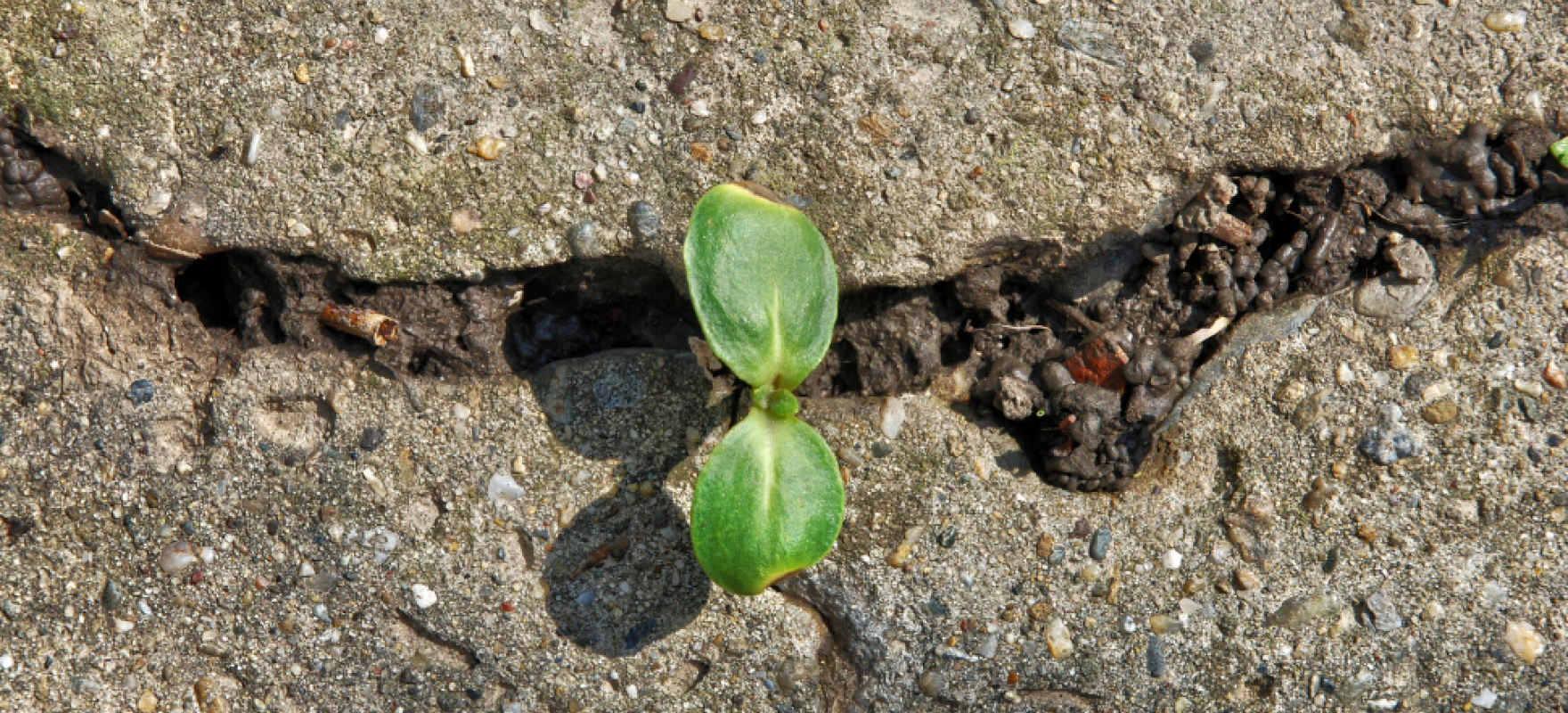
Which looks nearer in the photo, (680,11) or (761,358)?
(761,358)

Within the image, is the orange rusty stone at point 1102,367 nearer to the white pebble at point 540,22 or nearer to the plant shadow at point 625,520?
the plant shadow at point 625,520

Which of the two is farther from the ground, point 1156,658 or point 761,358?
point 761,358

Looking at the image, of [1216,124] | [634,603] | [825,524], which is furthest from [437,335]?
[1216,124]

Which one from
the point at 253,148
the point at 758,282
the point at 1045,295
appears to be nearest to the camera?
the point at 758,282

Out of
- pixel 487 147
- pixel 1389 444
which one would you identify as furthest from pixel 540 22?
pixel 1389 444

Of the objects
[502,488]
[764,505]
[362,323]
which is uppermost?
[362,323]

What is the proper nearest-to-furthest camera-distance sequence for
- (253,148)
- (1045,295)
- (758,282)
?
(758,282) → (253,148) → (1045,295)

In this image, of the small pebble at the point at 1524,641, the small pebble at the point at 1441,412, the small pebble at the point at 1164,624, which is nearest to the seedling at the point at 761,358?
the small pebble at the point at 1164,624

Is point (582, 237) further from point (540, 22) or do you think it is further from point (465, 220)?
point (540, 22)
